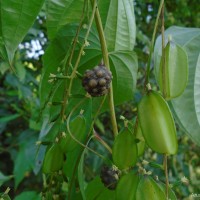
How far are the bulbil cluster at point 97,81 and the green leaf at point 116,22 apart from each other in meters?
0.16

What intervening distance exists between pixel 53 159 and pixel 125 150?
0.31 feet

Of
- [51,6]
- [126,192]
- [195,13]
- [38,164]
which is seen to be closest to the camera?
[126,192]

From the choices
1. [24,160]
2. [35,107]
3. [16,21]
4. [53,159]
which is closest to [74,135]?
[53,159]

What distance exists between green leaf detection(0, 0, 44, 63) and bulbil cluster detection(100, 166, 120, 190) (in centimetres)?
16

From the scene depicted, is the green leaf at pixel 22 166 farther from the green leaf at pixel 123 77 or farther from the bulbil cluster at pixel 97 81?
the bulbil cluster at pixel 97 81

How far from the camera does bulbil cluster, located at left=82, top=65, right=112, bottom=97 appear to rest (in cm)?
48

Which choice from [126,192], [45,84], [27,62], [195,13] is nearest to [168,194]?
[126,192]

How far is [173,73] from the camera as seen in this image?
47cm

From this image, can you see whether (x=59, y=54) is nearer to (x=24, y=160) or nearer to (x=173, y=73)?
(x=173, y=73)

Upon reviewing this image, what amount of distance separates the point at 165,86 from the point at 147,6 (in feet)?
6.07

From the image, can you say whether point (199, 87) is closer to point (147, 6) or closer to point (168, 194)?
point (168, 194)

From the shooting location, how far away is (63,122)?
20.9 inches

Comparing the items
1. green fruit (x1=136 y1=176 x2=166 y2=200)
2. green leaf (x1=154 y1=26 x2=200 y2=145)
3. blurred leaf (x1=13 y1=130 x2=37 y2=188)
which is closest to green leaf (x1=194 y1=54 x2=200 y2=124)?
green leaf (x1=154 y1=26 x2=200 y2=145)

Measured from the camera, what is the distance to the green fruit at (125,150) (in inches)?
17.8
